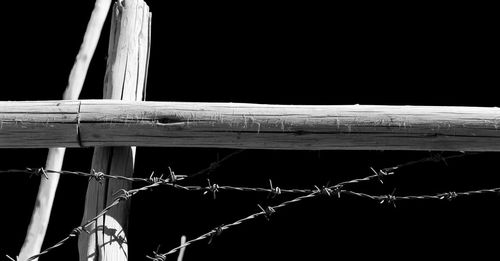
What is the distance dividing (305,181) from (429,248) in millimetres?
993

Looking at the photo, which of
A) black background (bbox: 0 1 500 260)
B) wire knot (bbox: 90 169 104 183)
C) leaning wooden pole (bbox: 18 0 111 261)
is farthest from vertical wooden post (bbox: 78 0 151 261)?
black background (bbox: 0 1 500 260)

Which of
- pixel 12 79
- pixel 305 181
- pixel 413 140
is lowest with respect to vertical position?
pixel 413 140

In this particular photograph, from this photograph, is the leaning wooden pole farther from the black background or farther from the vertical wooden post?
the black background

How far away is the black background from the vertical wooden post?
307 cm

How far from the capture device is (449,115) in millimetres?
2385

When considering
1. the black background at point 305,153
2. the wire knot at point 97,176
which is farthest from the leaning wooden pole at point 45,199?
the black background at point 305,153

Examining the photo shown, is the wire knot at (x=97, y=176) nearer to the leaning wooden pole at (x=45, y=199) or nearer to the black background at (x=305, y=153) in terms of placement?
the leaning wooden pole at (x=45, y=199)

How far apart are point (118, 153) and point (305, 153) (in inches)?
140

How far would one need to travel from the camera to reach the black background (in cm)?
586

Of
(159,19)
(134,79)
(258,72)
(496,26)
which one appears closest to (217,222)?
(258,72)

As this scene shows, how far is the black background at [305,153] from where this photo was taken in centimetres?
586

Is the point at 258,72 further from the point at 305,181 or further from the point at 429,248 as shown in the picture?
the point at 429,248

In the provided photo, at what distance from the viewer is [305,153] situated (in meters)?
5.97

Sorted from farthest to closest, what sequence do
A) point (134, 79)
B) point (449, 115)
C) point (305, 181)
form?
1. point (305, 181)
2. point (134, 79)
3. point (449, 115)
